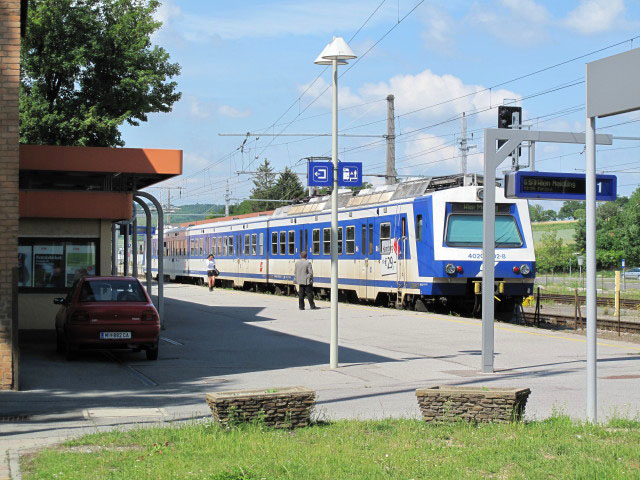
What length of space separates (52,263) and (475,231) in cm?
1116

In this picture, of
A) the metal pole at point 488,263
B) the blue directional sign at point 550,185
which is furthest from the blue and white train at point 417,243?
the blue directional sign at point 550,185

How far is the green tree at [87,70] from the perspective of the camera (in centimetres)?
3119

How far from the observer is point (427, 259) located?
1025 inches

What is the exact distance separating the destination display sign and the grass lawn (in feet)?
55.1

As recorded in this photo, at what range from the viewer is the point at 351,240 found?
3194 cm

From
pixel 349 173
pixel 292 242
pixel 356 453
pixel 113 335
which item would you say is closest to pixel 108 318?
pixel 113 335

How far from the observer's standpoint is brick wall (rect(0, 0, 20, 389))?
43.2 feet

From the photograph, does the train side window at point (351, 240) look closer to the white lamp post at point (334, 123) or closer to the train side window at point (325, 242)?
Result: the train side window at point (325, 242)

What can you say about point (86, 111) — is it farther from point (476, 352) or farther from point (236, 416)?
point (236, 416)

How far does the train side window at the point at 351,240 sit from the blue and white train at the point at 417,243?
32mm

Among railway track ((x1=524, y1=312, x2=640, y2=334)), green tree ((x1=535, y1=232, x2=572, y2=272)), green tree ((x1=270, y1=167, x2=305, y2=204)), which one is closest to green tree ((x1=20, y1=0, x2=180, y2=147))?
railway track ((x1=524, y1=312, x2=640, y2=334))

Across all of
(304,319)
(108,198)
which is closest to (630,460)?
(108,198)

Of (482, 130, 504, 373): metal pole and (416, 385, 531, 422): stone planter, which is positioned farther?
(482, 130, 504, 373): metal pole

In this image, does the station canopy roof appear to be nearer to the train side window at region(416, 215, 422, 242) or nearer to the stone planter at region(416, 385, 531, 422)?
the train side window at region(416, 215, 422, 242)
